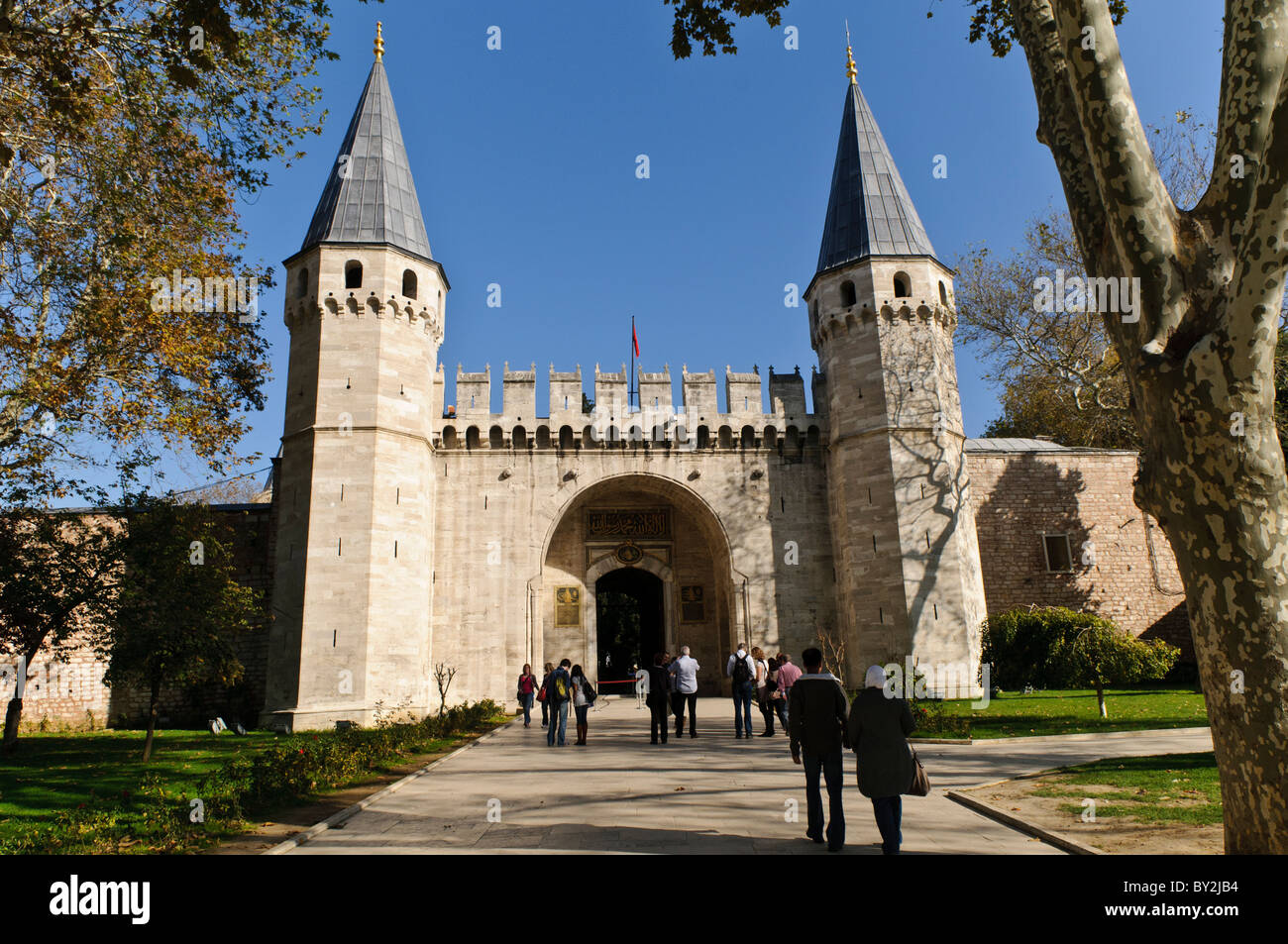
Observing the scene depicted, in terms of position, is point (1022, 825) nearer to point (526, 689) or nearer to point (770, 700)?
point (770, 700)

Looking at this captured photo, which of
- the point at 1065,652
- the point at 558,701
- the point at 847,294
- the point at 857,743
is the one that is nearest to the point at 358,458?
the point at 558,701

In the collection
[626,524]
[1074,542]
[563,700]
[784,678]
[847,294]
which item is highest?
[847,294]

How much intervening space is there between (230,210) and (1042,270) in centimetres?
2288

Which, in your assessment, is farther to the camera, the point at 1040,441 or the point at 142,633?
the point at 1040,441

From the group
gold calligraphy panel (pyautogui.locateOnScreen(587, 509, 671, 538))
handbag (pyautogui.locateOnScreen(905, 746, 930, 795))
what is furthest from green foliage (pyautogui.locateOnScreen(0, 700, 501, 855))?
gold calligraphy panel (pyautogui.locateOnScreen(587, 509, 671, 538))

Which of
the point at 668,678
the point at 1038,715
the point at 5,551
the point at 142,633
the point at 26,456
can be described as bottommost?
the point at 1038,715

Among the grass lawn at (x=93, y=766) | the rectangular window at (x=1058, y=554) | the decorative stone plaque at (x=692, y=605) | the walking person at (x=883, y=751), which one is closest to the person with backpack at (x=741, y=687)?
the walking person at (x=883, y=751)

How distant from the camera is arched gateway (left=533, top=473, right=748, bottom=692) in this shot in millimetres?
21406

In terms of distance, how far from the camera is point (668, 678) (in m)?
12.7

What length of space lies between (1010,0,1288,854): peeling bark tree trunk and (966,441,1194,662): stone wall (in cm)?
1833

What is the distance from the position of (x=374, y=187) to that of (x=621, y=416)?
8811 millimetres

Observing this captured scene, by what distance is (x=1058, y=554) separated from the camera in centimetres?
2191
